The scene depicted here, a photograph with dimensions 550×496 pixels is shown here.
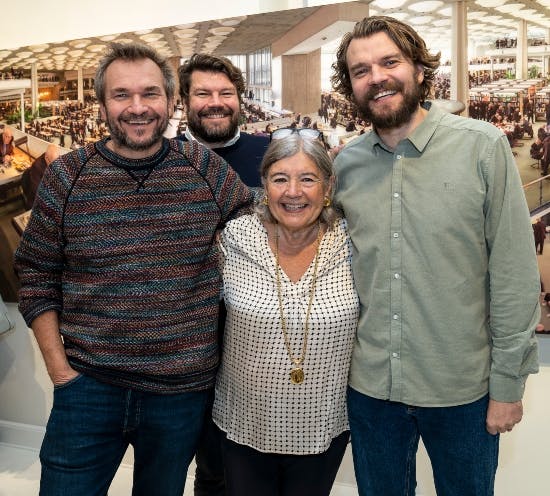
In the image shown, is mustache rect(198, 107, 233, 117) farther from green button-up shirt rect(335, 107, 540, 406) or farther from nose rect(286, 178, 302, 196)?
green button-up shirt rect(335, 107, 540, 406)

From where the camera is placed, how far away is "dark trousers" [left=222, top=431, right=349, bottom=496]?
1479mm

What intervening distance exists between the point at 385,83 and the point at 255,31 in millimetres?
1088

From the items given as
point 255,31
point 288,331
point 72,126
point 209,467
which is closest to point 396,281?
point 288,331

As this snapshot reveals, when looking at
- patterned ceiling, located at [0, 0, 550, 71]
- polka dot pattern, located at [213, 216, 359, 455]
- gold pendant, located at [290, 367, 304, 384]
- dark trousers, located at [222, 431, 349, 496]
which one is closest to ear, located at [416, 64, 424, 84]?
polka dot pattern, located at [213, 216, 359, 455]

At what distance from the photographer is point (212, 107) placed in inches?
75.1

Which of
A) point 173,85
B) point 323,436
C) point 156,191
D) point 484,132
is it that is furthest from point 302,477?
point 173,85

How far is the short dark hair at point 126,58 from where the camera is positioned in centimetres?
144

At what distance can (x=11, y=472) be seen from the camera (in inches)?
110

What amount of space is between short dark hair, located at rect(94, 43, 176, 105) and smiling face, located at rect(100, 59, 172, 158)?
14 millimetres

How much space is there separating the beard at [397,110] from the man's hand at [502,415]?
2.52ft

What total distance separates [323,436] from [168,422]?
427mm

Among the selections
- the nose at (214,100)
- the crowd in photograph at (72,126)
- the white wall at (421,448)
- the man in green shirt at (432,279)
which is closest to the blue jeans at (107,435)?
the man in green shirt at (432,279)

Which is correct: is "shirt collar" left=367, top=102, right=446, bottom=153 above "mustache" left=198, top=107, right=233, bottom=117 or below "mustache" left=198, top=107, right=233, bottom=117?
below

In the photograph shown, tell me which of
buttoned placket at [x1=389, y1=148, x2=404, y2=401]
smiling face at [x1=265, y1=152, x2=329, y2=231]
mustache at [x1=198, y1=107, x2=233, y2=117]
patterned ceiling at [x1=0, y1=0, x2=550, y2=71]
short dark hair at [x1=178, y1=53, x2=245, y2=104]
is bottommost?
buttoned placket at [x1=389, y1=148, x2=404, y2=401]
